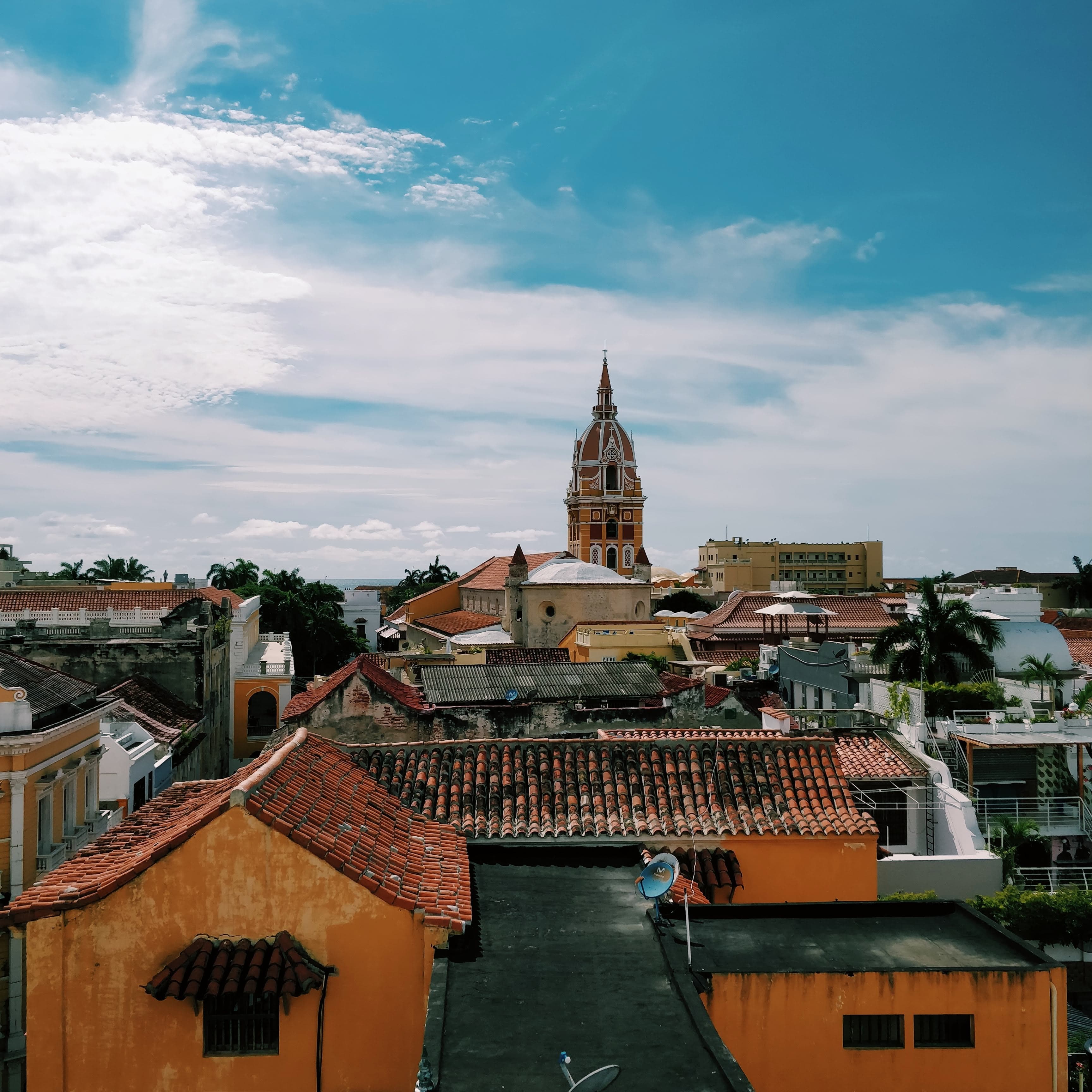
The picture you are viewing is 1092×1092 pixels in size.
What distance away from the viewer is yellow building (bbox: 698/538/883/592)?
127750mm

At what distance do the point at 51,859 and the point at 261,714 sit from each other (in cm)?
2307

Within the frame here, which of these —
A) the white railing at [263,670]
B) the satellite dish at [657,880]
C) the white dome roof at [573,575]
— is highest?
the white dome roof at [573,575]

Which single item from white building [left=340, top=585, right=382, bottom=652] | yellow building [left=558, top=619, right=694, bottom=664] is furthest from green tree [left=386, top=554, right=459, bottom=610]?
yellow building [left=558, top=619, right=694, bottom=664]

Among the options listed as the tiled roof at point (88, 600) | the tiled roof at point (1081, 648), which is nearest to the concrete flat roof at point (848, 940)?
the tiled roof at point (88, 600)

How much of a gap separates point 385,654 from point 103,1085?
41288 mm

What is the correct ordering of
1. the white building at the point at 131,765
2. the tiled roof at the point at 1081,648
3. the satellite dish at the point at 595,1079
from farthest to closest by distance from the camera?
the tiled roof at the point at 1081,648 < the white building at the point at 131,765 < the satellite dish at the point at 595,1079

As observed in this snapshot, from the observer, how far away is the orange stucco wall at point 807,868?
1188cm

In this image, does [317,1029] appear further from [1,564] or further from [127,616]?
[1,564]

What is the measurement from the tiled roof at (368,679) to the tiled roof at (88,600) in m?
12.9

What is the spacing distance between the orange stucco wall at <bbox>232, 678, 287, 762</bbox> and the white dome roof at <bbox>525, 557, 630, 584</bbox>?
2787 centimetres

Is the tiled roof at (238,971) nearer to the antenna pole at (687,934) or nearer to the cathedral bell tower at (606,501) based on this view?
the antenna pole at (687,934)

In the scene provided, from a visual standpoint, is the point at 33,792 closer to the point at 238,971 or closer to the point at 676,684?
the point at 238,971

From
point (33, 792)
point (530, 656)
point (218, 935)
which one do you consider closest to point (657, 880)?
point (218, 935)

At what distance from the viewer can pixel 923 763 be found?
2014cm
